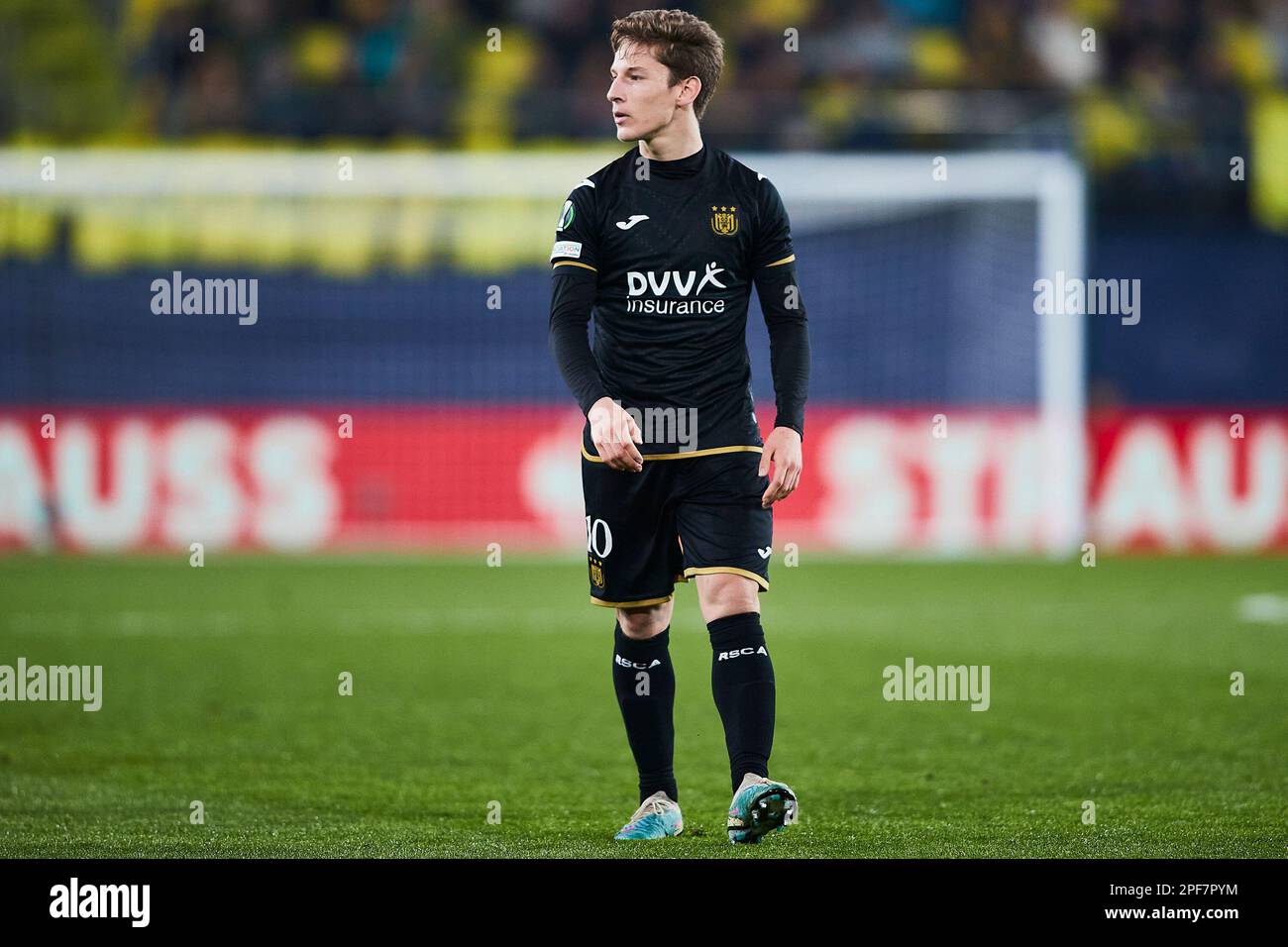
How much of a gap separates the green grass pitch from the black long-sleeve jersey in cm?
111

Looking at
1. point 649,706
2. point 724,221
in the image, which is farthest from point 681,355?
point 649,706

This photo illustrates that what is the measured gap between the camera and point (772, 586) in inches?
520

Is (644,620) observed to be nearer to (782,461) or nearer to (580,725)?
(782,461)

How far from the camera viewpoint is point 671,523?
4949mm

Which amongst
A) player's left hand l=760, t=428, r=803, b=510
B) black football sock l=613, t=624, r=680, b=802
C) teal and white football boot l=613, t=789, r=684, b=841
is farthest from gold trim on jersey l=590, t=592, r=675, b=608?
teal and white football boot l=613, t=789, r=684, b=841

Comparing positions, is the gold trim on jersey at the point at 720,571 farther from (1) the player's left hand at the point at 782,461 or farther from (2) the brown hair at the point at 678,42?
(2) the brown hair at the point at 678,42

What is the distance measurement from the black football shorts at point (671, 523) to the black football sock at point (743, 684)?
140 millimetres

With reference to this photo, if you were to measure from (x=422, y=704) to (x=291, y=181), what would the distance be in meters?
9.44

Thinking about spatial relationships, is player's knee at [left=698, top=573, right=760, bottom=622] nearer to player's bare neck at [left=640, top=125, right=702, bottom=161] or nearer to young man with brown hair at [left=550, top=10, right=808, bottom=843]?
young man with brown hair at [left=550, top=10, right=808, bottom=843]

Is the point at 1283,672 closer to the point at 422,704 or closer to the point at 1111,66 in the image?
the point at 422,704

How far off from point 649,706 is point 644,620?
0.76ft

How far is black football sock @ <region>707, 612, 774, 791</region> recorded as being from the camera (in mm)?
4734

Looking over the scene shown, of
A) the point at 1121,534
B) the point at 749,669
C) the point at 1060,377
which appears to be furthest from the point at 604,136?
the point at 749,669

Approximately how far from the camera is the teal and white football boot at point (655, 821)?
190 inches
